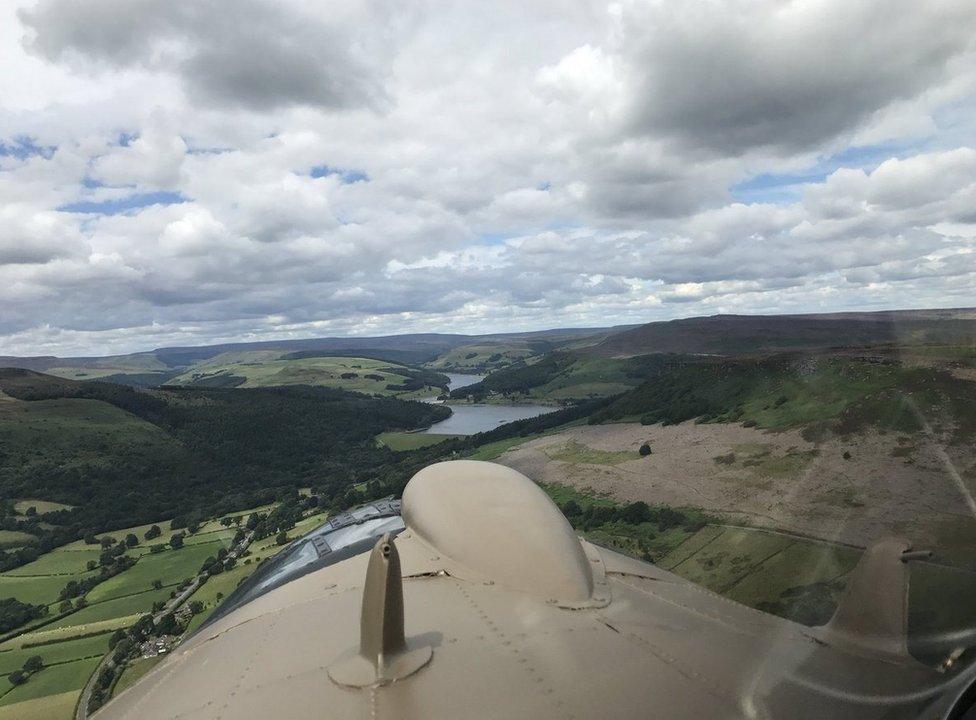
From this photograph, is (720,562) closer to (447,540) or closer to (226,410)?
(447,540)

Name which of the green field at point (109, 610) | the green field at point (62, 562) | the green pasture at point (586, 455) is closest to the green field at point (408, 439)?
the green pasture at point (586, 455)

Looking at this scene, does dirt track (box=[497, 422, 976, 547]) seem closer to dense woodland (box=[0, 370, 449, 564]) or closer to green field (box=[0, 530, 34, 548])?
dense woodland (box=[0, 370, 449, 564])

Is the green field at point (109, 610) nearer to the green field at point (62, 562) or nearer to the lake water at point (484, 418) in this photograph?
the green field at point (62, 562)

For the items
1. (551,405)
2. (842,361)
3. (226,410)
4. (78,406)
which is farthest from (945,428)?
(78,406)

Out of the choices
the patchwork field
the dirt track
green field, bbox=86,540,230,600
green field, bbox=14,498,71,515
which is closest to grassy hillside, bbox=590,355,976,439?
the dirt track

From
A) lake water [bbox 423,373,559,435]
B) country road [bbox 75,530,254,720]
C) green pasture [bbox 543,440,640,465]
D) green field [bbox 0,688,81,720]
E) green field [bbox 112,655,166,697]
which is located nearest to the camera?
green field [bbox 0,688,81,720]
